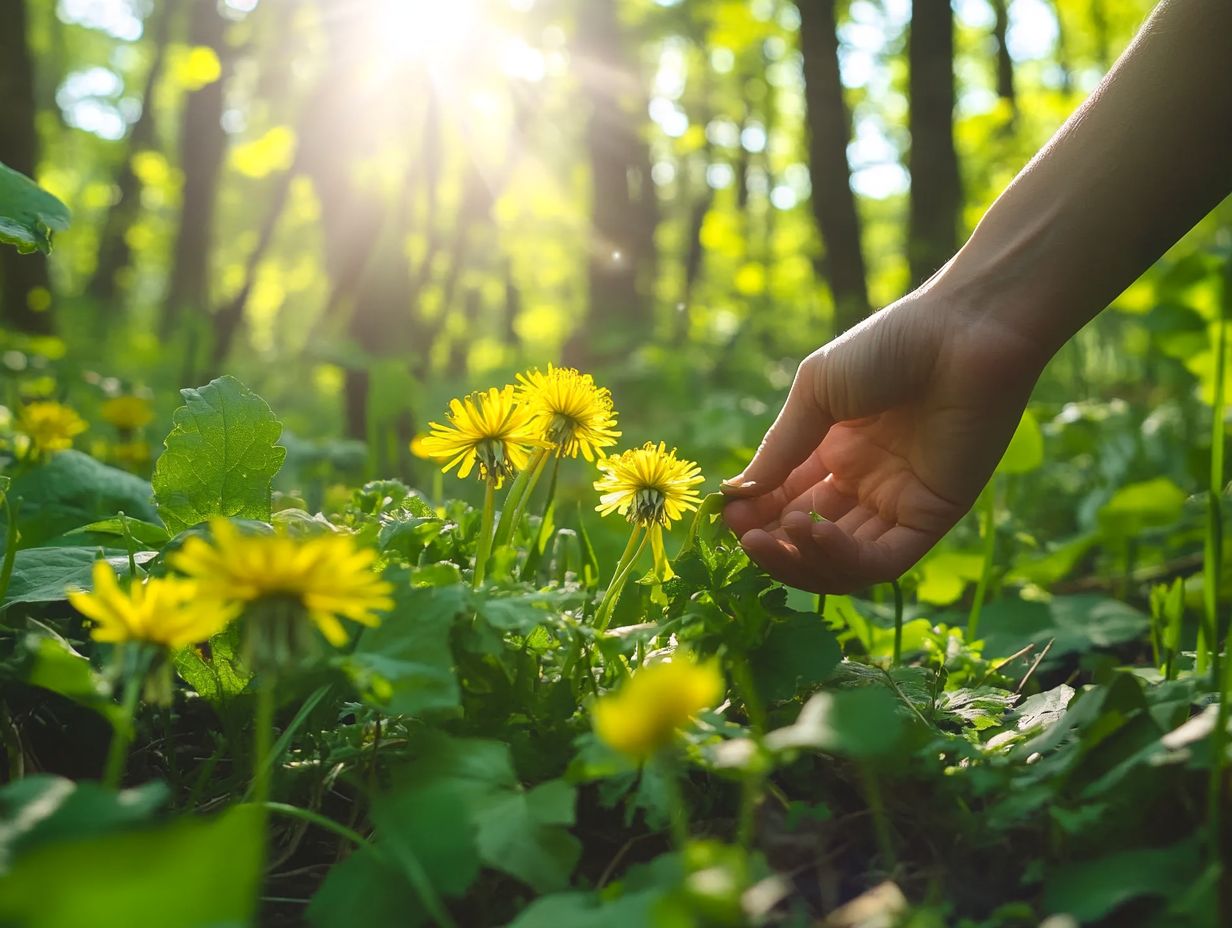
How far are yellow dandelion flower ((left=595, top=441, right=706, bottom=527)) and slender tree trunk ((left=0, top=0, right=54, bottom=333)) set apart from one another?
435 centimetres

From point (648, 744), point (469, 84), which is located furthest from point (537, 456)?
point (469, 84)

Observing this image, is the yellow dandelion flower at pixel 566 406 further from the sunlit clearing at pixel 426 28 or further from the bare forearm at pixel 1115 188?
the sunlit clearing at pixel 426 28

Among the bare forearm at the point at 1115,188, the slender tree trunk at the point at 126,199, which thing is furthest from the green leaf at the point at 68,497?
the slender tree trunk at the point at 126,199

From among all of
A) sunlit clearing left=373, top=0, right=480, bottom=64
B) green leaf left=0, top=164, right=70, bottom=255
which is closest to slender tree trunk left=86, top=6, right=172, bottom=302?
sunlit clearing left=373, top=0, right=480, bottom=64

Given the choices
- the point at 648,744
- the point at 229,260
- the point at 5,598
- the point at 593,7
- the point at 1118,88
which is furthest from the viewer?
the point at 229,260

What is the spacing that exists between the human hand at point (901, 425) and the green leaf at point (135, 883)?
0.84 m

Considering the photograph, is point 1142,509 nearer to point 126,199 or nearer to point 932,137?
point 932,137

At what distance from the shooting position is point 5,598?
1.21m

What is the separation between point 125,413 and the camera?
107 inches

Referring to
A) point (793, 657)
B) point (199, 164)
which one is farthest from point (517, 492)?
point (199, 164)

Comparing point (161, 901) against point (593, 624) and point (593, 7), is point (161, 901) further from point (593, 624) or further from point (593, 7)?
point (593, 7)

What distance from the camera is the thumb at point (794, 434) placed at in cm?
146

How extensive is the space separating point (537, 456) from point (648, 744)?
2.12ft

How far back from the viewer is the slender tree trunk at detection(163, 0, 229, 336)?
9.44 metres
